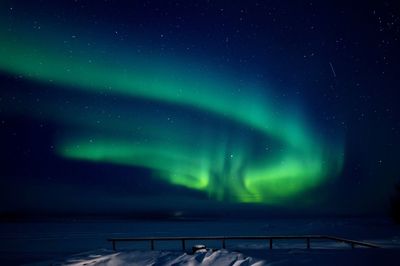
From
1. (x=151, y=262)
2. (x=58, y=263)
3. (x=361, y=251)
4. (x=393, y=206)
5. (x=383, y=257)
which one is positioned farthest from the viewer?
(x=393, y=206)

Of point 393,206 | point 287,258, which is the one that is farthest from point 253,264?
point 393,206

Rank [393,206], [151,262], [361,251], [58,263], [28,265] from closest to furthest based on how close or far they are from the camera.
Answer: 1. [361,251]
2. [151,262]
3. [58,263]
4. [28,265]
5. [393,206]

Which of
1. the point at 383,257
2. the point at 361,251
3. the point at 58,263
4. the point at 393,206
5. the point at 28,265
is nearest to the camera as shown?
the point at 383,257

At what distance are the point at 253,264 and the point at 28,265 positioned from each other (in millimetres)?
A: 3793

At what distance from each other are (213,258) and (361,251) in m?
1.73

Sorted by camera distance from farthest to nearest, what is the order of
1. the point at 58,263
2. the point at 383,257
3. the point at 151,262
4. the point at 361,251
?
the point at 58,263 → the point at 151,262 → the point at 361,251 → the point at 383,257

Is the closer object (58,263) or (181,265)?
(181,265)

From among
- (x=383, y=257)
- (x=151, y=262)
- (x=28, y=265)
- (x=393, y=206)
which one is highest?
(x=383, y=257)

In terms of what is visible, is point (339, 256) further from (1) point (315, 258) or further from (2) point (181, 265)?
(2) point (181, 265)

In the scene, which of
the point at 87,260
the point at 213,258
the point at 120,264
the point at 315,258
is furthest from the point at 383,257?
the point at 87,260

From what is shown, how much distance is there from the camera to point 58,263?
416 centimetres

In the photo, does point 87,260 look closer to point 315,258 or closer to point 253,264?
point 253,264

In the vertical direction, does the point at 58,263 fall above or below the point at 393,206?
above

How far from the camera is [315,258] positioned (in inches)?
125
